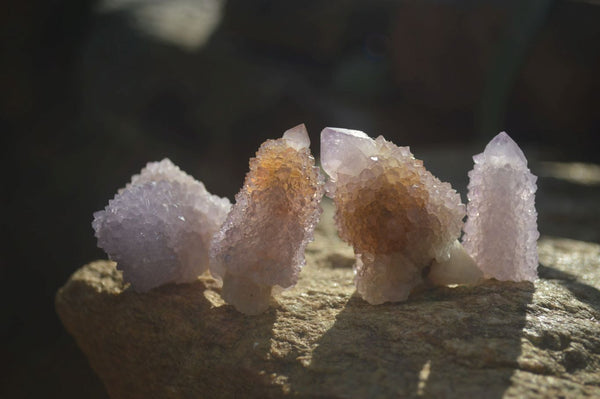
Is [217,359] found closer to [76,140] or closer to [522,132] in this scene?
[76,140]

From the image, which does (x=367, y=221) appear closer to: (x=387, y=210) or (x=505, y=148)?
(x=387, y=210)

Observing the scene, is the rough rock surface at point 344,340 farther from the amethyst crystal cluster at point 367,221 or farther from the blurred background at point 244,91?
the blurred background at point 244,91

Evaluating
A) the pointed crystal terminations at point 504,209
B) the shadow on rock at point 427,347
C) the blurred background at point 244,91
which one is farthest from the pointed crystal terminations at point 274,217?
the blurred background at point 244,91

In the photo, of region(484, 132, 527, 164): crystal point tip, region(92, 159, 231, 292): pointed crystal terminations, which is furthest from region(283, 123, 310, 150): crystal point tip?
region(484, 132, 527, 164): crystal point tip

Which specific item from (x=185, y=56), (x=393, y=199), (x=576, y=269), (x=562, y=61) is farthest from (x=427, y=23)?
(x=393, y=199)

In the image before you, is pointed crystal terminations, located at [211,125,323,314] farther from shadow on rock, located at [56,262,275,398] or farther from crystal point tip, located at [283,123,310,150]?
shadow on rock, located at [56,262,275,398]
